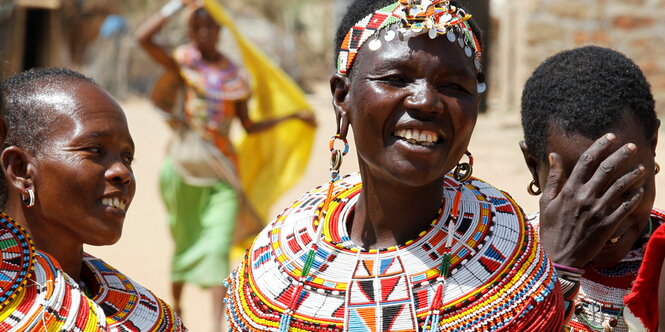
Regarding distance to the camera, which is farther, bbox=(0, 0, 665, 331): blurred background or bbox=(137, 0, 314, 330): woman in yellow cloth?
bbox=(0, 0, 665, 331): blurred background

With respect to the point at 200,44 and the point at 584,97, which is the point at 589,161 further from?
the point at 200,44

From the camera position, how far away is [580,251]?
313 centimetres

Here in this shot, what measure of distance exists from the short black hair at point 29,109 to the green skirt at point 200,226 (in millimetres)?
4806

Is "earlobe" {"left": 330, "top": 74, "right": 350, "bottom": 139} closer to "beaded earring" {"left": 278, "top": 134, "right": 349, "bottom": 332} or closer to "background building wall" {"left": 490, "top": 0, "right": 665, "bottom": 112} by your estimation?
"beaded earring" {"left": 278, "top": 134, "right": 349, "bottom": 332}

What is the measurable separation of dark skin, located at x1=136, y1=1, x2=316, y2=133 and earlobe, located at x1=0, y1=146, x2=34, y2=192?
5026mm

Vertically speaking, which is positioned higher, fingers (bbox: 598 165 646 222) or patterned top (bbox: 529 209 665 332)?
fingers (bbox: 598 165 646 222)

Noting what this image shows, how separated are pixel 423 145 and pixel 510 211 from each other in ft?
1.30

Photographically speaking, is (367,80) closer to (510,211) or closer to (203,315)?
(510,211)

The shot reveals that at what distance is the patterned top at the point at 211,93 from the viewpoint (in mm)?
8125

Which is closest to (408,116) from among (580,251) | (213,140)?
(580,251)

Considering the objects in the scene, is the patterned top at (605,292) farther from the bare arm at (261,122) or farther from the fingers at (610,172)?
the bare arm at (261,122)

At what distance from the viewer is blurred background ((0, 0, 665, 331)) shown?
421 inches

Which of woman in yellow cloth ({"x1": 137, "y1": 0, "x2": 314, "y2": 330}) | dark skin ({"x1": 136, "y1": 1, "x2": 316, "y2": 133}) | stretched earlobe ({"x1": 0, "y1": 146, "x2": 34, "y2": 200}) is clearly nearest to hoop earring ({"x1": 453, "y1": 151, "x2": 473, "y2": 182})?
stretched earlobe ({"x1": 0, "y1": 146, "x2": 34, "y2": 200})

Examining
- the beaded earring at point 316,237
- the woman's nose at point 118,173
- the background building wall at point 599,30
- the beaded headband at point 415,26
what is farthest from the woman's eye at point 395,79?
the background building wall at point 599,30
